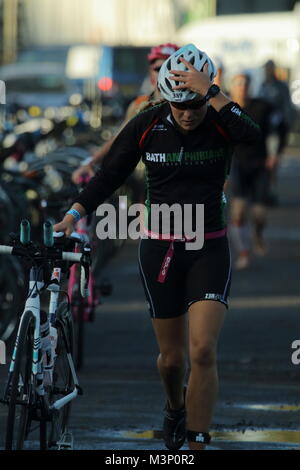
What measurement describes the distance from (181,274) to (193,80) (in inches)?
37.4

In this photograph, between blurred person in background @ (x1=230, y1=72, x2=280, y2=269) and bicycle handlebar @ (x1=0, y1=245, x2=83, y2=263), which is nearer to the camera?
bicycle handlebar @ (x1=0, y1=245, x2=83, y2=263)

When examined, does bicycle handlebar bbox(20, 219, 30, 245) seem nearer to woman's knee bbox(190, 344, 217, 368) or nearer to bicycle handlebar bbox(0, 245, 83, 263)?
bicycle handlebar bbox(0, 245, 83, 263)

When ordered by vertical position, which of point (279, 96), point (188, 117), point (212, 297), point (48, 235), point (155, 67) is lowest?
point (212, 297)

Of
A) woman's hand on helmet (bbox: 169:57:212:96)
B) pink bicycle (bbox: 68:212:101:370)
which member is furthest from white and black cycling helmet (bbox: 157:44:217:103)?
pink bicycle (bbox: 68:212:101:370)

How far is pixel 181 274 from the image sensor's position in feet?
23.6

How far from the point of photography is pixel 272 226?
18.9 m

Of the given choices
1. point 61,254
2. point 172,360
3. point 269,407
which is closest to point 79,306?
point 269,407

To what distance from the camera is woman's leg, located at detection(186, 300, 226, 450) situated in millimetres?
6918

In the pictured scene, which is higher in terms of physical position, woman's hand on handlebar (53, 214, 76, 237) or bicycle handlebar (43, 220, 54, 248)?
woman's hand on handlebar (53, 214, 76, 237)

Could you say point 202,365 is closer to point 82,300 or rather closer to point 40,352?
point 40,352

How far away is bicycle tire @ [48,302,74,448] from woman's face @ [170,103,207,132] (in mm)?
1012
